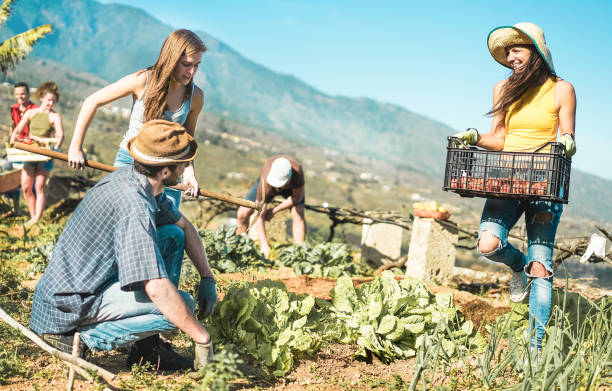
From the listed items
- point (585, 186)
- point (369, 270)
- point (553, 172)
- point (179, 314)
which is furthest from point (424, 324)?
point (585, 186)

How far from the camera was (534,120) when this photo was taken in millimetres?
3406

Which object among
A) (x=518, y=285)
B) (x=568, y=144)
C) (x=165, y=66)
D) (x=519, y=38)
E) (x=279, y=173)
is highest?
(x=519, y=38)

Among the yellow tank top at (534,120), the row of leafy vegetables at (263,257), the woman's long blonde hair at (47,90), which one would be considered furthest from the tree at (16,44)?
the yellow tank top at (534,120)

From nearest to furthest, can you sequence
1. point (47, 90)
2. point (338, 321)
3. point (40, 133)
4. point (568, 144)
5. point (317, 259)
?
point (568, 144)
point (338, 321)
point (317, 259)
point (47, 90)
point (40, 133)

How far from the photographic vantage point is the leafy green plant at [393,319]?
11.4 ft

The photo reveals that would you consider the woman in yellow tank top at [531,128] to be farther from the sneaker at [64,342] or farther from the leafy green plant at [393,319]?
the sneaker at [64,342]

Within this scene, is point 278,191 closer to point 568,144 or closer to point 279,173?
point 279,173

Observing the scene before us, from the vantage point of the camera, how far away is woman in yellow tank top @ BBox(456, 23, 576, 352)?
333cm

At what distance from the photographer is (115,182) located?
266 cm

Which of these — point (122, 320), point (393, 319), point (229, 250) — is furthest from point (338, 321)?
point (229, 250)

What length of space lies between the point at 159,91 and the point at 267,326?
170 cm

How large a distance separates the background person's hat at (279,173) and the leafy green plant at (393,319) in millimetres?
3114

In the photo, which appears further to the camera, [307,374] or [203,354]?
[307,374]

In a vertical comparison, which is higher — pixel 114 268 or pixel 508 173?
pixel 508 173
